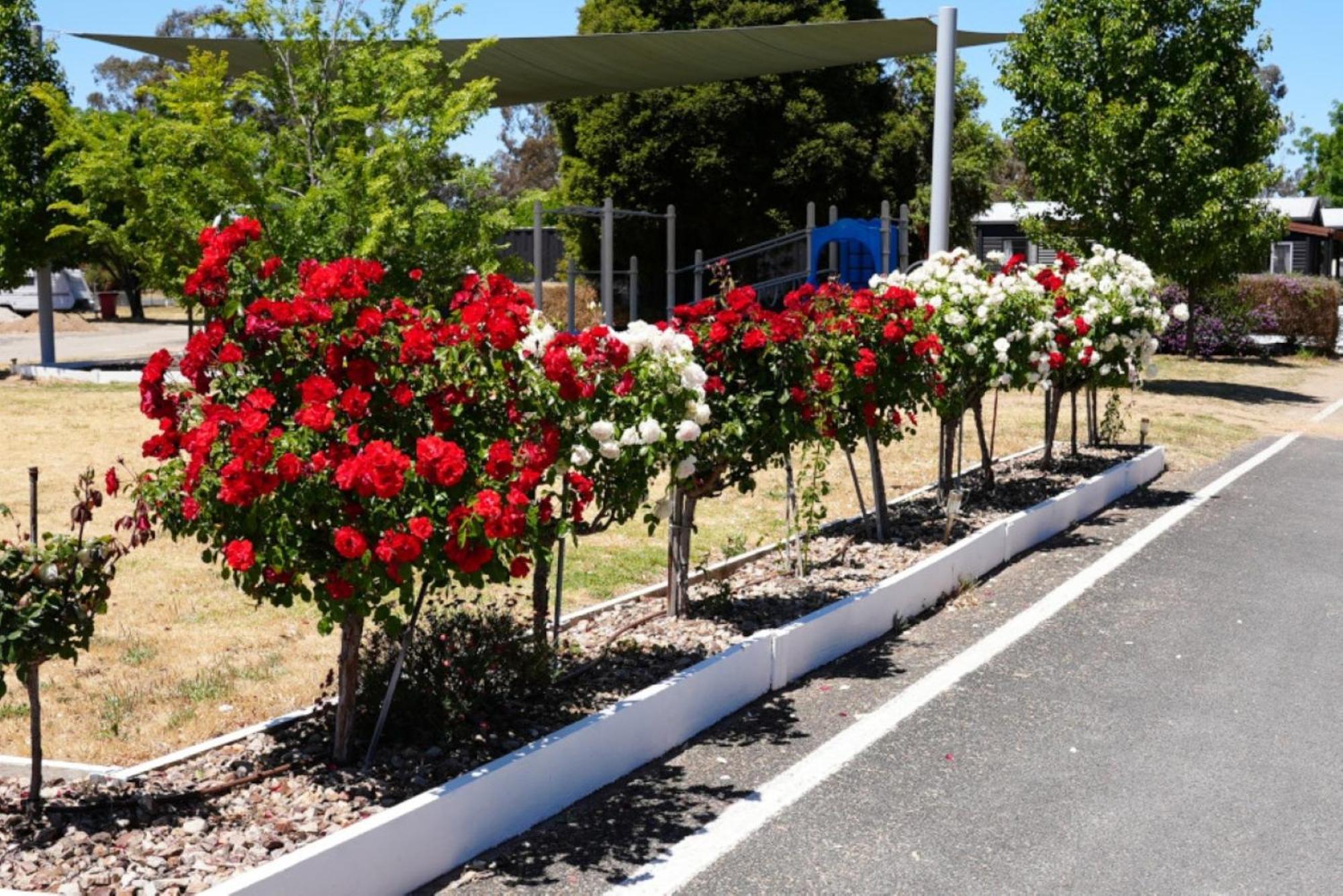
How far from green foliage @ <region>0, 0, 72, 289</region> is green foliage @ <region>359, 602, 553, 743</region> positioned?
18144 mm

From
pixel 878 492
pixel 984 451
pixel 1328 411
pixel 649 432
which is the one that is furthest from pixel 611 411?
pixel 1328 411

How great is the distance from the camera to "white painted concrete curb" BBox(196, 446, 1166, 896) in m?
3.77

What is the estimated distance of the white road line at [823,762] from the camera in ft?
13.8

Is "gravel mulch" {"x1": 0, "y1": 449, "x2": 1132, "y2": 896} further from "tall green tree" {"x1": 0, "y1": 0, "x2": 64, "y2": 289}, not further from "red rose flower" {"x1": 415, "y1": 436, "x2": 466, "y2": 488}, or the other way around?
"tall green tree" {"x1": 0, "y1": 0, "x2": 64, "y2": 289}

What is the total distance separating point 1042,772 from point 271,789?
109 inches

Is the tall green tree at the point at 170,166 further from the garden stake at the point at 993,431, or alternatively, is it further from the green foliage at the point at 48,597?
the green foliage at the point at 48,597

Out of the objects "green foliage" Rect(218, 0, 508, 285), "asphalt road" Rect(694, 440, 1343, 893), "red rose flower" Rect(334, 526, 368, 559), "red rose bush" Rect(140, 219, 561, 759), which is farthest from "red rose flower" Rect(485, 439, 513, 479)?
"green foliage" Rect(218, 0, 508, 285)

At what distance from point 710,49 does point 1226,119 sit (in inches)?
388

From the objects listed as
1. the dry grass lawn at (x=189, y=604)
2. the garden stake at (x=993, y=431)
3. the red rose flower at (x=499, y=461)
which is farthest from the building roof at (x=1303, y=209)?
the red rose flower at (x=499, y=461)

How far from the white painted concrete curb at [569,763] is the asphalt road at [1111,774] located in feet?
2.20

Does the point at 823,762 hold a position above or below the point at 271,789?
below

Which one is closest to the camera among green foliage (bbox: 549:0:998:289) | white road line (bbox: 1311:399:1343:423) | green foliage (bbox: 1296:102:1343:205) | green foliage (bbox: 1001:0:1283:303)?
white road line (bbox: 1311:399:1343:423)

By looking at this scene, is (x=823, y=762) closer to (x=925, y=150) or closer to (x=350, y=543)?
(x=350, y=543)

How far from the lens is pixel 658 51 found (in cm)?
1598
